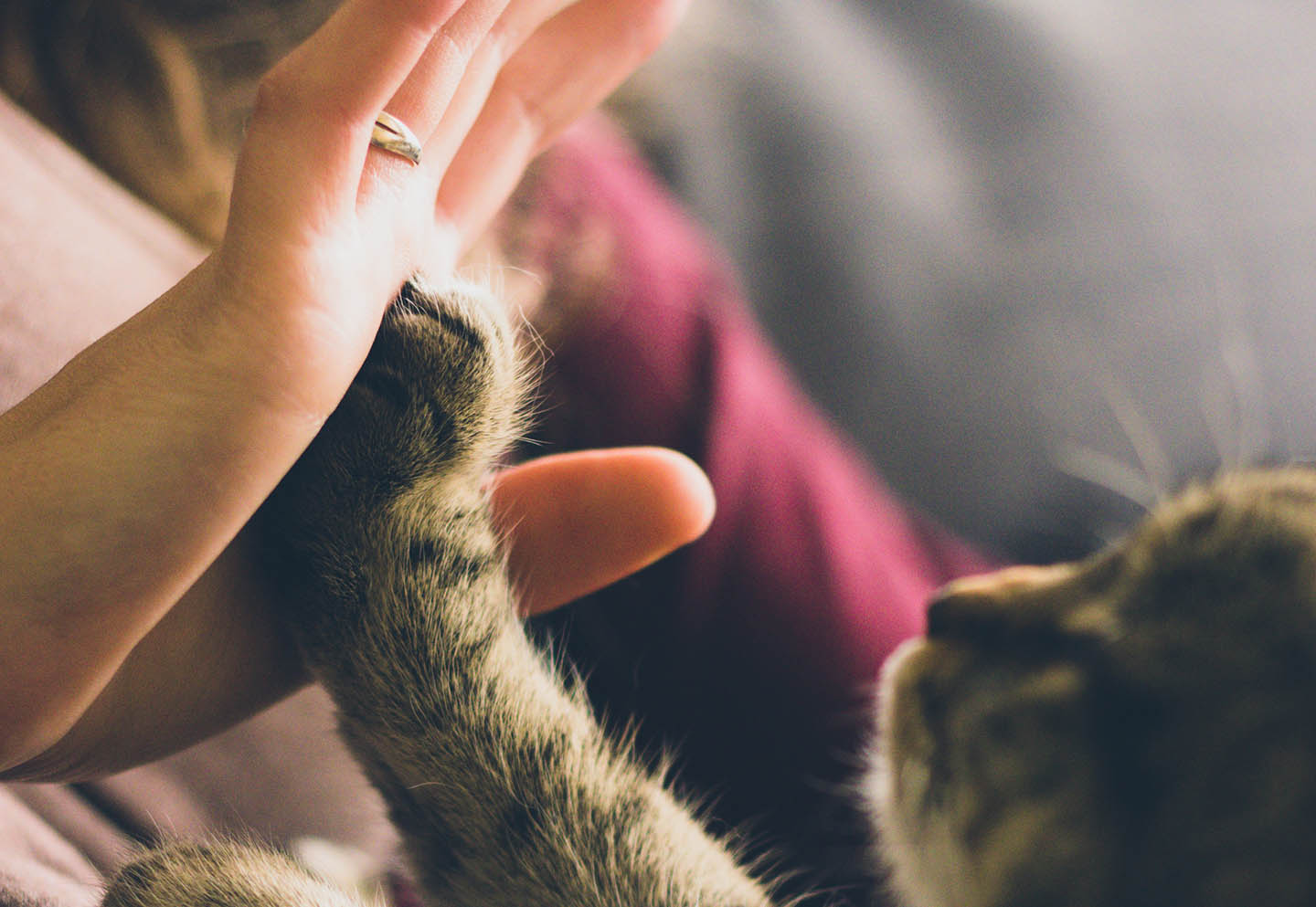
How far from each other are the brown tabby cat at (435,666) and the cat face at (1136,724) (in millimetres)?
145

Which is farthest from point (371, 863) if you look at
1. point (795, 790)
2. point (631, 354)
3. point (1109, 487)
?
point (1109, 487)

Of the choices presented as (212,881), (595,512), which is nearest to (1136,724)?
(595,512)

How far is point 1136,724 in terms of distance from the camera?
1.16ft

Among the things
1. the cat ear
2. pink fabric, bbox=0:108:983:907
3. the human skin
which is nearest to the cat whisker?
pink fabric, bbox=0:108:983:907

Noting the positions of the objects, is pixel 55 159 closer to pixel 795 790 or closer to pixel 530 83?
pixel 530 83

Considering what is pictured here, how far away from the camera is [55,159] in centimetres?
62

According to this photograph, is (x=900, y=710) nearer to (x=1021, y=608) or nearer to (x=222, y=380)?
(x=1021, y=608)

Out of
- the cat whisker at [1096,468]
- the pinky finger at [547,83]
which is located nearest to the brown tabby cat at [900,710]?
the pinky finger at [547,83]

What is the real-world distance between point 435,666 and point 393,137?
0.23 meters

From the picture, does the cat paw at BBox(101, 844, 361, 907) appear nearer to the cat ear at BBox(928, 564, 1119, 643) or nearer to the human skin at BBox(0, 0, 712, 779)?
the human skin at BBox(0, 0, 712, 779)

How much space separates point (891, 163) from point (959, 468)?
0.98 feet

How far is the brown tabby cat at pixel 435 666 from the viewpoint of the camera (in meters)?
0.41

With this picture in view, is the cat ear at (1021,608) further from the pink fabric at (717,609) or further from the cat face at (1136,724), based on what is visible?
the pink fabric at (717,609)

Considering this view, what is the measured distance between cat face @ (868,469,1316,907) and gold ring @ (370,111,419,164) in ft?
1.07
